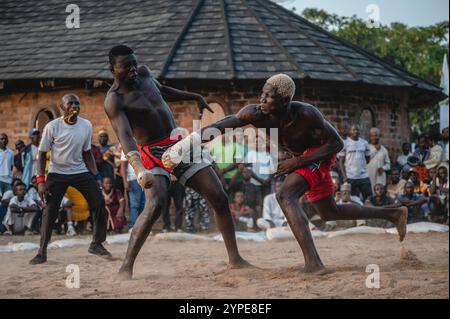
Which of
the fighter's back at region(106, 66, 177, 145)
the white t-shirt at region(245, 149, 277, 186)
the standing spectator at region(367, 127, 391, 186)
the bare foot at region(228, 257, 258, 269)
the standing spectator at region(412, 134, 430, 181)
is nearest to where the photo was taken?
the fighter's back at region(106, 66, 177, 145)

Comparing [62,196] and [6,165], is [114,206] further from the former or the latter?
[62,196]

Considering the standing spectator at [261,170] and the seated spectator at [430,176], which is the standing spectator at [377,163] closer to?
the seated spectator at [430,176]

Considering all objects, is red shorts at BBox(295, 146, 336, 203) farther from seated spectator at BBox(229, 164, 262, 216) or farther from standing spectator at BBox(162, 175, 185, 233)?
seated spectator at BBox(229, 164, 262, 216)

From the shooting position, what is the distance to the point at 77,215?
12188 millimetres

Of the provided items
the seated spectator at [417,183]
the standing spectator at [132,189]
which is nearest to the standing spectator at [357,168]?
the seated spectator at [417,183]

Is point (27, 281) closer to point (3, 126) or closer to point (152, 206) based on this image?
point (152, 206)

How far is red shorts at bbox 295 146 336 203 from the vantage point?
6.22 meters

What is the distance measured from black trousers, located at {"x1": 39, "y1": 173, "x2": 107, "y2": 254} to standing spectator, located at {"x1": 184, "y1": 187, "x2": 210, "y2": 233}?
4.33 m

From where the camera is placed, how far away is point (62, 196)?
8055 millimetres

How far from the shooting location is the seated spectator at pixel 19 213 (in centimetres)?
1209

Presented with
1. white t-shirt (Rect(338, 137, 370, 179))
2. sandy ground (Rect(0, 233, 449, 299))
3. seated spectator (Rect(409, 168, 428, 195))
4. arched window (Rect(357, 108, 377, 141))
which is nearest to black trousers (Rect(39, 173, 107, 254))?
sandy ground (Rect(0, 233, 449, 299))

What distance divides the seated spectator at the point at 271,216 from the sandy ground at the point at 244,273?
2030mm

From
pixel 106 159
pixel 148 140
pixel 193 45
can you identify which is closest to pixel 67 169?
pixel 148 140

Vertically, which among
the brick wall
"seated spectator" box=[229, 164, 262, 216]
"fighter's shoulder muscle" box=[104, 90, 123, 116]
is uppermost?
the brick wall
